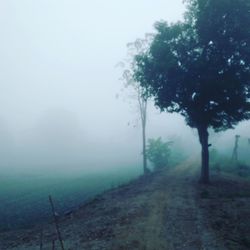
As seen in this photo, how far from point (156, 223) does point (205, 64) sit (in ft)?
53.7

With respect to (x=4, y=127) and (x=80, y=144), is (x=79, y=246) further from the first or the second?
(x=4, y=127)

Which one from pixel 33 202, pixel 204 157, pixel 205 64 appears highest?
pixel 205 64

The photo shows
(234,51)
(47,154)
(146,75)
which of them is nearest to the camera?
(234,51)

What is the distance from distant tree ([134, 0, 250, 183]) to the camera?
27859 mm

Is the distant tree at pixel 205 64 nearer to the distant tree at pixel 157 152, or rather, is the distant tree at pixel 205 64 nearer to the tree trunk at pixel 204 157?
the tree trunk at pixel 204 157

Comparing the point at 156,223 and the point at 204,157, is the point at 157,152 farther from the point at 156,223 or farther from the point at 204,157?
the point at 156,223

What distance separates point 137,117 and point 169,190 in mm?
24619

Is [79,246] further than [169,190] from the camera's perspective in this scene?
No

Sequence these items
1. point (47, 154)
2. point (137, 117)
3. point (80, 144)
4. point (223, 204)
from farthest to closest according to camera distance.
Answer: point (80, 144) < point (47, 154) < point (137, 117) < point (223, 204)

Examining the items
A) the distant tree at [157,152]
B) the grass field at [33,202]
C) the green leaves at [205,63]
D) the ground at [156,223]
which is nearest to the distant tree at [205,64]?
the green leaves at [205,63]

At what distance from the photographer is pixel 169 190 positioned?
29.2 meters

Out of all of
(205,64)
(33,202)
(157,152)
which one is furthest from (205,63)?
(157,152)

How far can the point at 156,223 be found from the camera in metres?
18.9

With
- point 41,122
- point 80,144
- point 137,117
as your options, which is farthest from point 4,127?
Result: point 137,117
